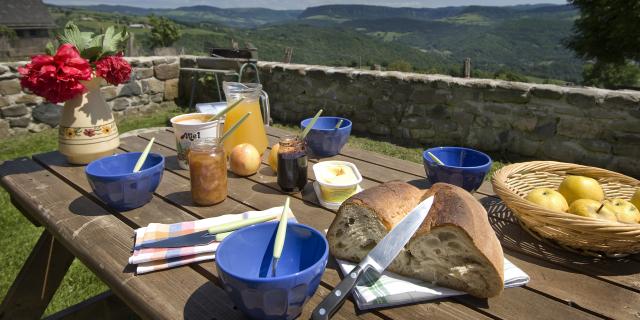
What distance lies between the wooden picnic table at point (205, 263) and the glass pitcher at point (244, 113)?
0.14 metres

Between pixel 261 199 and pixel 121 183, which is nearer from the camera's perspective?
pixel 121 183

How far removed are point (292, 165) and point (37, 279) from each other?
125 centimetres

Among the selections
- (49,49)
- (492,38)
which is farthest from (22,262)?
(492,38)

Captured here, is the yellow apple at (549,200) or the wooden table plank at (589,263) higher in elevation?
the yellow apple at (549,200)

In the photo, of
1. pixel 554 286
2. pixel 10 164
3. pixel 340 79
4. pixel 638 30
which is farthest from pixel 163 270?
pixel 638 30

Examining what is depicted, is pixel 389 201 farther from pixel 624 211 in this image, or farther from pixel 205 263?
pixel 624 211

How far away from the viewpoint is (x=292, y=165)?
1361mm

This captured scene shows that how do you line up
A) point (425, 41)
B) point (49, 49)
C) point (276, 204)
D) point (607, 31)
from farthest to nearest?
point (425, 41), point (607, 31), point (49, 49), point (276, 204)

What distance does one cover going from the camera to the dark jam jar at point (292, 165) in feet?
4.47

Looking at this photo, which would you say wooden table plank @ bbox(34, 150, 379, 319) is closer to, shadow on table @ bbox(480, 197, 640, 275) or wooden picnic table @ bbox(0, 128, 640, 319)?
wooden picnic table @ bbox(0, 128, 640, 319)

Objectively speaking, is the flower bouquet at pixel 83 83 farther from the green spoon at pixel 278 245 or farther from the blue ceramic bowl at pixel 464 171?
the blue ceramic bowl at pixel 464 171

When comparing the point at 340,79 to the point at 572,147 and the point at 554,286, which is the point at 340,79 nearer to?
the point at 572,147

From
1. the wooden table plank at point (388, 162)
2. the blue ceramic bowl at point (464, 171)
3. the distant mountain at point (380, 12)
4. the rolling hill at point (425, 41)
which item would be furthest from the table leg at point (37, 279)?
the distant mountain at point (380, 12)

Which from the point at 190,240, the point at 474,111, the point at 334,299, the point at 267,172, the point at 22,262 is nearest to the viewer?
the point at 334,299
